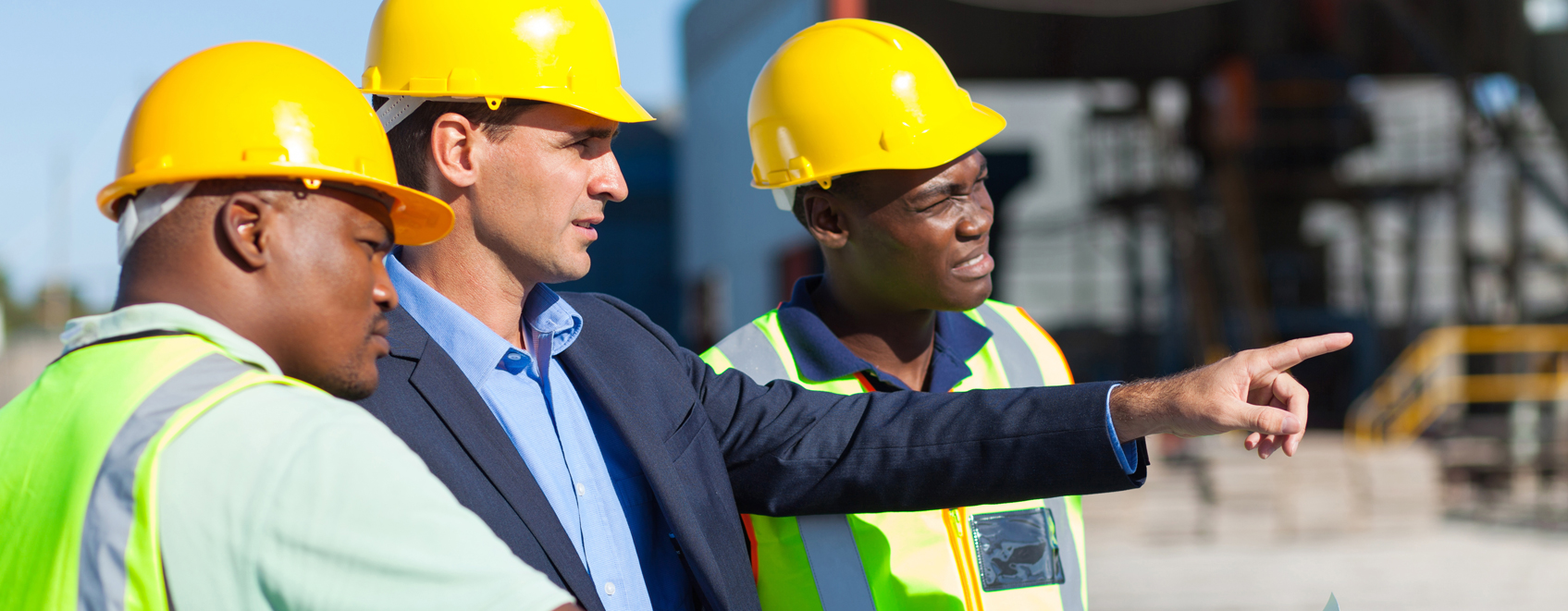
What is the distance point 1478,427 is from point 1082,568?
12850 mm

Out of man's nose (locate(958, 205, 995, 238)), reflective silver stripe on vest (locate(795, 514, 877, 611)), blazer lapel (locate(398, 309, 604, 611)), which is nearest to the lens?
blazer lapel (locate(398, 309, 604, 611))

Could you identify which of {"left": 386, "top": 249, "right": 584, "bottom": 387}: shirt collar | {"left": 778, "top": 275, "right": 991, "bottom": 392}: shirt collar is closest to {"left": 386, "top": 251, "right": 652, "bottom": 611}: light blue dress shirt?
{"left": 386, "top": 249, "right": 584, "bottom": 387}: shirt collar

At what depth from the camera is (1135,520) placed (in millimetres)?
10312

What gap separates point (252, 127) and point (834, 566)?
4.40 ft

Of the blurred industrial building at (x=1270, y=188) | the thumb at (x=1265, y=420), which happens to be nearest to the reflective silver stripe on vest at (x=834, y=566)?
the thumb at (x=1265, y=420)

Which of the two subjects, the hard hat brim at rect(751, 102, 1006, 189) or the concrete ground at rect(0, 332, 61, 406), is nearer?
the hard hat brim at rect(751, 102, 1006, 189)

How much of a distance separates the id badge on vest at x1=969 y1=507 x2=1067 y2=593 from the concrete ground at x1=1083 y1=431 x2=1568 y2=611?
6.36 m

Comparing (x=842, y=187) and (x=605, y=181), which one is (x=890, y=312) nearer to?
(x=842, y=187)

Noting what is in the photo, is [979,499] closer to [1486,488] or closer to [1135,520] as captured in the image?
[1135,520]

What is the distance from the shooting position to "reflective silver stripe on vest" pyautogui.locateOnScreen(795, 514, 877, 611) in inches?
82.8

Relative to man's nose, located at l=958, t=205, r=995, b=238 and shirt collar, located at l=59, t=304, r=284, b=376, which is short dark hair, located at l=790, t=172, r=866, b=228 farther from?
shirt collar, located at l=59, t=304, r=284, b=376

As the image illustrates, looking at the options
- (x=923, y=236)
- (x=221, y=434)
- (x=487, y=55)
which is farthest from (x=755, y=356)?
(x=221, y=434)

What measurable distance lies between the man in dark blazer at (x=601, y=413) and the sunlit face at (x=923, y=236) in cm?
42

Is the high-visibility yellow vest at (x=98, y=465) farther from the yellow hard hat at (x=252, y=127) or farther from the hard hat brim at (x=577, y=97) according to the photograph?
the hard hat brim at (x=577, y=97)
